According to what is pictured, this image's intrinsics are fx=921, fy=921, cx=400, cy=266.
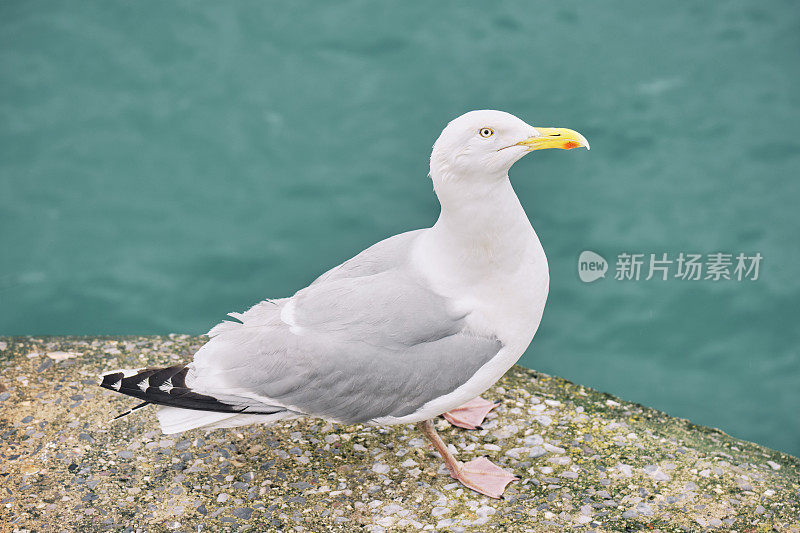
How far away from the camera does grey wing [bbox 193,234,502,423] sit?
3.61 m

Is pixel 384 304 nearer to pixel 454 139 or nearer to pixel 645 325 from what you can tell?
pixel 454 139

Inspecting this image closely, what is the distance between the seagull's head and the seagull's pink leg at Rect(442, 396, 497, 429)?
53.9 inches

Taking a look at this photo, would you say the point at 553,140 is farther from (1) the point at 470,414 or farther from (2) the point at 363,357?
(1) the point at 470,414

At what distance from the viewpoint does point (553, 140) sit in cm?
344

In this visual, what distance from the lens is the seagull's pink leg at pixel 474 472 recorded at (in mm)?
3908

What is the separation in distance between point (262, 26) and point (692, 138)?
151 inches

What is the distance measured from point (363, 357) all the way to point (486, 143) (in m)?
0.96

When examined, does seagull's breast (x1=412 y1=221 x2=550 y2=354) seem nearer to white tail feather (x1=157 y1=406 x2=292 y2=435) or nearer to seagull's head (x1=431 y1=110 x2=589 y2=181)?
seagull's head (x1=431 y1=110 x2=589 y2=181)

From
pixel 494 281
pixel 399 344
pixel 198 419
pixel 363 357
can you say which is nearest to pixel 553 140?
pixel 494 281

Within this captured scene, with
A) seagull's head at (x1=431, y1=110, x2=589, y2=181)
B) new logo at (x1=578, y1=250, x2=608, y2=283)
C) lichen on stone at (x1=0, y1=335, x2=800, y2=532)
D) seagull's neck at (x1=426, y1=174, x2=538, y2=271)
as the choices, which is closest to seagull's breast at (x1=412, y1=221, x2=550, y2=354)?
seagull's neck at (x1=426, y1=174, x2=538, y2=271)

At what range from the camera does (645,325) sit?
21.7 ft

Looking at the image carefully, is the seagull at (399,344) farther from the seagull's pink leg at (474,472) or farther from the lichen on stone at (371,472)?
the lichen on stone at (371,472)

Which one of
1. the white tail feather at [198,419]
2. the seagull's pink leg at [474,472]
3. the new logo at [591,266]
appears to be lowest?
the white tail feather at [198,419]

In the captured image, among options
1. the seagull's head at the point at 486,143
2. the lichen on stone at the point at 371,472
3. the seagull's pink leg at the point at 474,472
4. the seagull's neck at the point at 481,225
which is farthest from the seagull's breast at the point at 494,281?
the lichen on stone at the point at 371,472
